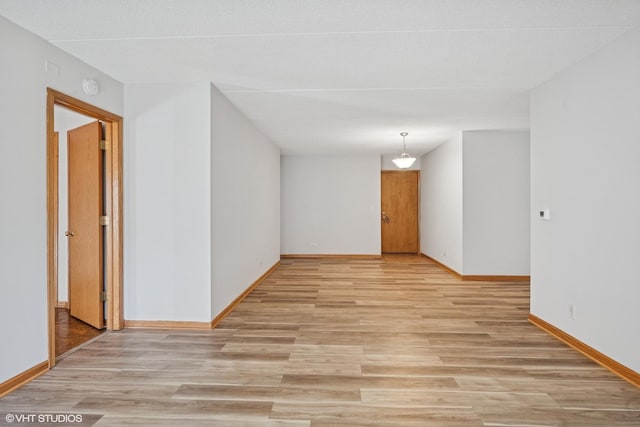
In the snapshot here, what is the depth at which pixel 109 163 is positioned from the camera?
12.4ft

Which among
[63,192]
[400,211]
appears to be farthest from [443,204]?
[63,192]

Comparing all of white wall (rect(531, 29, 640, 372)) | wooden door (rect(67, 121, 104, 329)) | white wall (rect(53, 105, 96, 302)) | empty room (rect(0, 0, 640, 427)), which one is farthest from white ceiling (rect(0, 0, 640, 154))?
white wall (rect(53, 105, 96, 302))

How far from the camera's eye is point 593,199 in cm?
301

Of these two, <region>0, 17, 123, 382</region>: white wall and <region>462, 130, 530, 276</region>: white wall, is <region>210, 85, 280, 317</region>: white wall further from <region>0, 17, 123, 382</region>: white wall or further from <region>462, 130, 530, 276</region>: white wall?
<region>462, 130, 530, 276</region>: white wall

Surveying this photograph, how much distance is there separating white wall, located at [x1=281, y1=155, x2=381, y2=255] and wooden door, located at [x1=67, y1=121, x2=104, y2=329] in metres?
5.45

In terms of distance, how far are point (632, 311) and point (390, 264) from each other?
5.47 meters

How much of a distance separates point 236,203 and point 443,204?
183 inches

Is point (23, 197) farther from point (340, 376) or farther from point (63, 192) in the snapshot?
point (340, 376)

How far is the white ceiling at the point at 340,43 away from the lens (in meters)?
2.38

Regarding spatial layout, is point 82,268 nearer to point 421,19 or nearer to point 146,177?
point 146,177

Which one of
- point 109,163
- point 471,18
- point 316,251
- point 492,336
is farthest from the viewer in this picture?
point 316,251

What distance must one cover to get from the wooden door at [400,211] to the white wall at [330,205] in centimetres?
86

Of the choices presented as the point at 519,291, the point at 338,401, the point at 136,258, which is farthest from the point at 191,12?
the point at 519,291

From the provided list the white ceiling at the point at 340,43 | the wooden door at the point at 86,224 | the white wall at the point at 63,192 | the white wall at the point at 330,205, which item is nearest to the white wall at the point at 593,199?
the white ceiling at the point at 340,43
